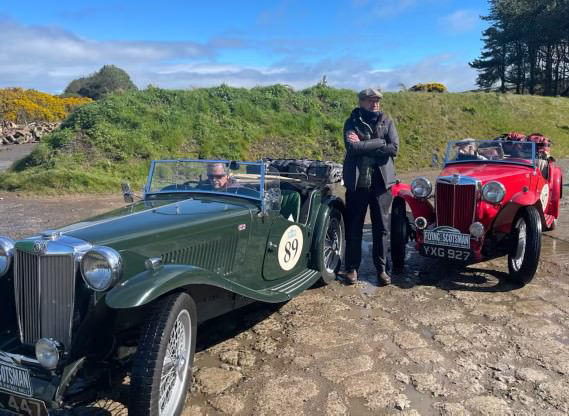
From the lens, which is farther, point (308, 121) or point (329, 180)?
point (308, 121)

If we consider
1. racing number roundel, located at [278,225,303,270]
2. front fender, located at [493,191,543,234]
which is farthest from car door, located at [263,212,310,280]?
front fender, located at [493,191,543,234]

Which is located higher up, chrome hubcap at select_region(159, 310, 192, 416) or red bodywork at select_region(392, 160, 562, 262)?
red bodywork at select_region(392, 160, 562, 262)

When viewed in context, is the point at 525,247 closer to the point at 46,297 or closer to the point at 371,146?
the point at 371,146

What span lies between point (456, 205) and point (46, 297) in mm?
4292

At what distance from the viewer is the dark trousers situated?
521 centimetres

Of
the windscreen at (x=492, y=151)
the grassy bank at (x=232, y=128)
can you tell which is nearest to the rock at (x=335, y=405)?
the windscreen at (x=492, y=151)

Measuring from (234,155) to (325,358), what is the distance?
1247 centimetres

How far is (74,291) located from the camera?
2789 millimetres

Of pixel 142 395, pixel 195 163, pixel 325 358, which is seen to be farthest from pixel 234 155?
pixel 142 395

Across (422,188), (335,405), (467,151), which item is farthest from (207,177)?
(467,151)

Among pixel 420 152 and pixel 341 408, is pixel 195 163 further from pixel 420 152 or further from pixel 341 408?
pixel 420 152

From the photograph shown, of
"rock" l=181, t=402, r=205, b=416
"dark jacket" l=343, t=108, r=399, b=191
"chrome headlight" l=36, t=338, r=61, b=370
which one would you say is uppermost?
"dark jacket" l=343, t=108, r=399, b=191

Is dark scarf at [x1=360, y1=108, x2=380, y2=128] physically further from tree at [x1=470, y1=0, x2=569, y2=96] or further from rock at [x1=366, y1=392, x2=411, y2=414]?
tree at [x1=470, y1=0, x2=569, y2=96]

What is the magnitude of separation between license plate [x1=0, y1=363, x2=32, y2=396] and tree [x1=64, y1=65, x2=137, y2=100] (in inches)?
Result: 1679
